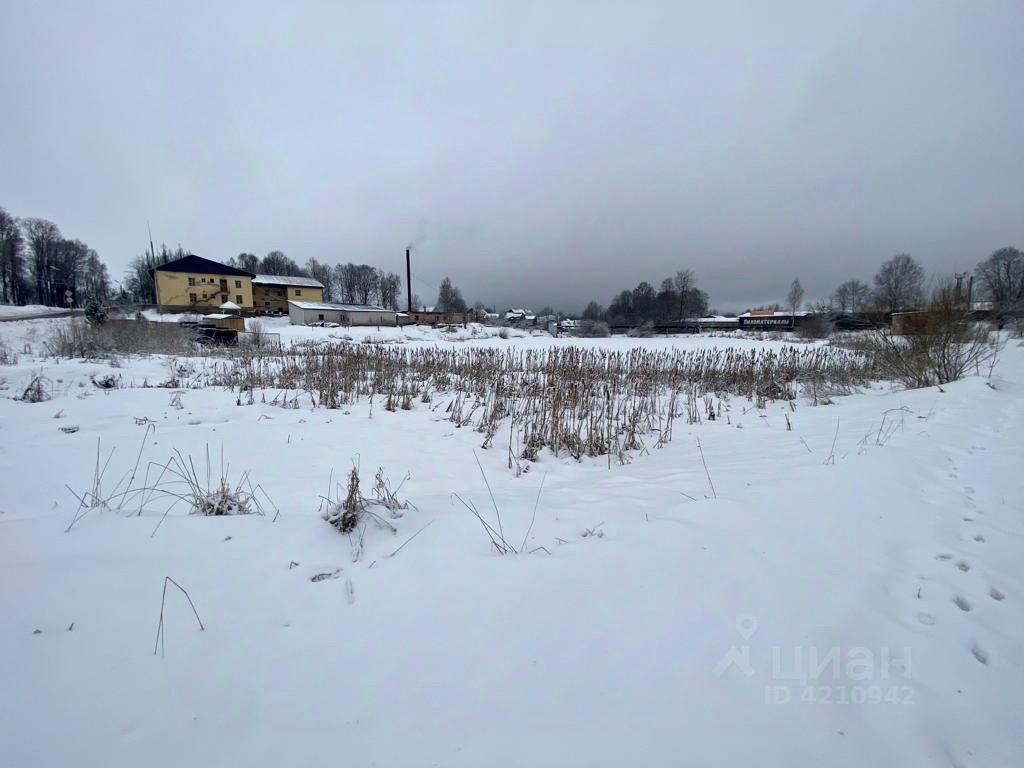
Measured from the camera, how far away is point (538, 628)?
5.42 ft

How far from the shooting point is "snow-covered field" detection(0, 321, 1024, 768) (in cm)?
121

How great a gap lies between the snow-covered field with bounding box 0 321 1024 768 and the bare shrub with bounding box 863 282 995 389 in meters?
7.05

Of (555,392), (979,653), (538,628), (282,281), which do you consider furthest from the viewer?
Answer: (282,281)

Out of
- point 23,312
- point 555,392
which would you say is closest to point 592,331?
point 555,392

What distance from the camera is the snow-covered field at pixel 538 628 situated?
1.21 meters

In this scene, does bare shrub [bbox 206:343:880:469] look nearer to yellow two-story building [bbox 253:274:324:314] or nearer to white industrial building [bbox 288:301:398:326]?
white industrial building [bbox 288:301:398:326]

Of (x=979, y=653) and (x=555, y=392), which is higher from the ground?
(x=555, y=392)

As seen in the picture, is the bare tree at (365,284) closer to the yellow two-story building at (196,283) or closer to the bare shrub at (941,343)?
the yellow two-story building at (196,283)

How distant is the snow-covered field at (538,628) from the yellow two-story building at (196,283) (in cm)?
5796

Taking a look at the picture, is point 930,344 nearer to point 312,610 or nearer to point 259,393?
point 312,610

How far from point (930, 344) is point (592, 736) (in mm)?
11540

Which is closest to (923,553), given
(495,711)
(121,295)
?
(495,711)

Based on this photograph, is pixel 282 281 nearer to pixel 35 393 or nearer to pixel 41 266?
pixel 41 266

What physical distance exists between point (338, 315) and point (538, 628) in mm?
50373
